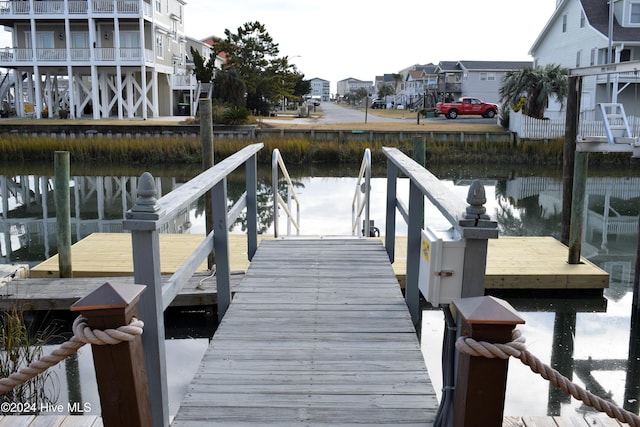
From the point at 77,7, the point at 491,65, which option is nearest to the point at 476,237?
the point at 77,7

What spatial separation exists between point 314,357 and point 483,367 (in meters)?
1.94

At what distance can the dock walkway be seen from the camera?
3.30 m

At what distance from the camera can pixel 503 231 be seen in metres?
14.9

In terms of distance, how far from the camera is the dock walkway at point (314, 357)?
330 cm

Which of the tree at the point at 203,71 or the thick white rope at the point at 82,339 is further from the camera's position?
the tree at the point at 203,71

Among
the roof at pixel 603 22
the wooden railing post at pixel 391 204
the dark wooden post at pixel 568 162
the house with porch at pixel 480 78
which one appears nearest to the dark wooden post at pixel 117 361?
the wooden railing post at pixel 391 204

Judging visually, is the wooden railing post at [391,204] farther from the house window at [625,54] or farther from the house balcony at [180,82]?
the house balcony at [180,82]

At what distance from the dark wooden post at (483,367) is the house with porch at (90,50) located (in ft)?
122

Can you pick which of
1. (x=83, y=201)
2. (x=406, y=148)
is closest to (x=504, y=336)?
(x=83, y=201)

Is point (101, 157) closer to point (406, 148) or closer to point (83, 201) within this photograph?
point (83, 201)

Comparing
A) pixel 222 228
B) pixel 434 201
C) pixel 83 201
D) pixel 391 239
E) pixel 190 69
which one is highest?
pixel 190 69

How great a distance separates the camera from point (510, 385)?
6559 millimetres

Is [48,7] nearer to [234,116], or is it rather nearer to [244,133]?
[234,116]

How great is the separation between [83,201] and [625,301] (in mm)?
15672
